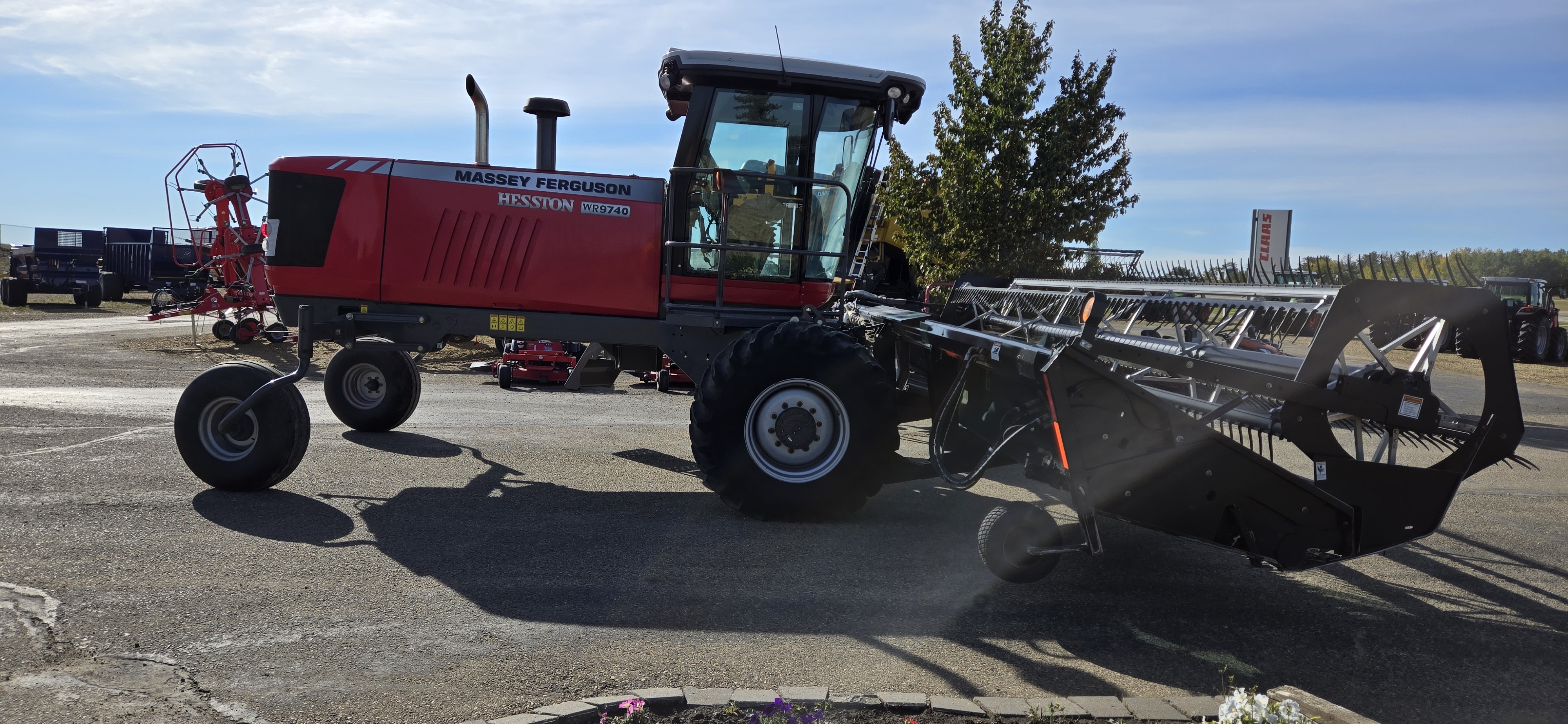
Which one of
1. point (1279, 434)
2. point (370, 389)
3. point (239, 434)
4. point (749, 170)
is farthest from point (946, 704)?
point (370, 389)

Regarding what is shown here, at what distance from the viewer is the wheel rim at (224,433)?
616 cm

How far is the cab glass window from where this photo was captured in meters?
6.66

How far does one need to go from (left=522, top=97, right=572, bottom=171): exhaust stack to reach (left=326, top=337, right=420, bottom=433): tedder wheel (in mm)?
2436

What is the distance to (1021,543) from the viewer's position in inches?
178

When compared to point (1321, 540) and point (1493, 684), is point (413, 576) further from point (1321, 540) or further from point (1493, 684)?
point (1493, 684)

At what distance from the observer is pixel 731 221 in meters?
6.73

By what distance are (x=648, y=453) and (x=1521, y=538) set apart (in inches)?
239

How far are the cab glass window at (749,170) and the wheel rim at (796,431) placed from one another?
48.6 inches

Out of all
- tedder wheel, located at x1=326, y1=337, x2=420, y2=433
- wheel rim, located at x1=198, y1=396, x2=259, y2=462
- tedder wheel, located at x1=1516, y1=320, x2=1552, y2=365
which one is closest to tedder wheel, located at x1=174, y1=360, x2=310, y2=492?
wheel rim, located at x1=198, y1=396, x2=259, y2=462

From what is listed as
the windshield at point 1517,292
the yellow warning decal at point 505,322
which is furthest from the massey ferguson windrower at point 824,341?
the windshield at point 1517,292

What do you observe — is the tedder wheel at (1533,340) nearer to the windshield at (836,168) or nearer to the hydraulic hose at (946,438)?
the windshield at (836,168)

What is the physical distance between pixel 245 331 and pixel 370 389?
10.2 meters

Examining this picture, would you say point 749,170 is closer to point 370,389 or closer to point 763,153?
point 763,153

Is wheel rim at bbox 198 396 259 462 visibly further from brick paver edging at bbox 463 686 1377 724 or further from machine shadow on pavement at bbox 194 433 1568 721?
brick paver edging at bbox 463 686 1377 724
